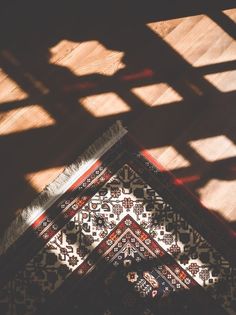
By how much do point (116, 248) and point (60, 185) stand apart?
307 millimetres

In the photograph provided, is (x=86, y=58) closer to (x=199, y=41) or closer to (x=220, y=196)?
(x=199, y=41)

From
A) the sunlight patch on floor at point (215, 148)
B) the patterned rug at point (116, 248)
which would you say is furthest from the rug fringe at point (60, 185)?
the sunlight patch on floor at point (215, 148)

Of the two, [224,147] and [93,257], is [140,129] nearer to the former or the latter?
[224,147]

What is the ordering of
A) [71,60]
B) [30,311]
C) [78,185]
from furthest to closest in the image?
1. [71,60]
2. [78,185]
3. [30,311]

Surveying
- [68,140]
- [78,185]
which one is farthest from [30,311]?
[68,140]

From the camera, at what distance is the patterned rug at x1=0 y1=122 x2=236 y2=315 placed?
1301 millimetres

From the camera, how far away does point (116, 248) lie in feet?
4.43

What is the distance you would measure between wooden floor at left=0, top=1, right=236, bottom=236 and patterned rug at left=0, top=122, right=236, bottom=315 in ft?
0.23

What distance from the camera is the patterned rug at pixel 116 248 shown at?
4.27ft

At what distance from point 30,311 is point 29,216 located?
1.05ft

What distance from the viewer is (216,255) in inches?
53.3

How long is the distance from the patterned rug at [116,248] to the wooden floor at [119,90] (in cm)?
7

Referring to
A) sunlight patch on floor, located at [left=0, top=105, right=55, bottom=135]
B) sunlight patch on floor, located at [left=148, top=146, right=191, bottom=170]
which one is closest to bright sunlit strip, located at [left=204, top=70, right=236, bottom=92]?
sunlight patch on floor, located at [left=148, top=146, right=191, bottom=170]

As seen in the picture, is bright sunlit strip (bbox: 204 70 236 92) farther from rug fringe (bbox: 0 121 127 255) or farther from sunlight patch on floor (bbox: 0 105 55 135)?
sunlight patch on floor (bbox: 0 105 55 135)
